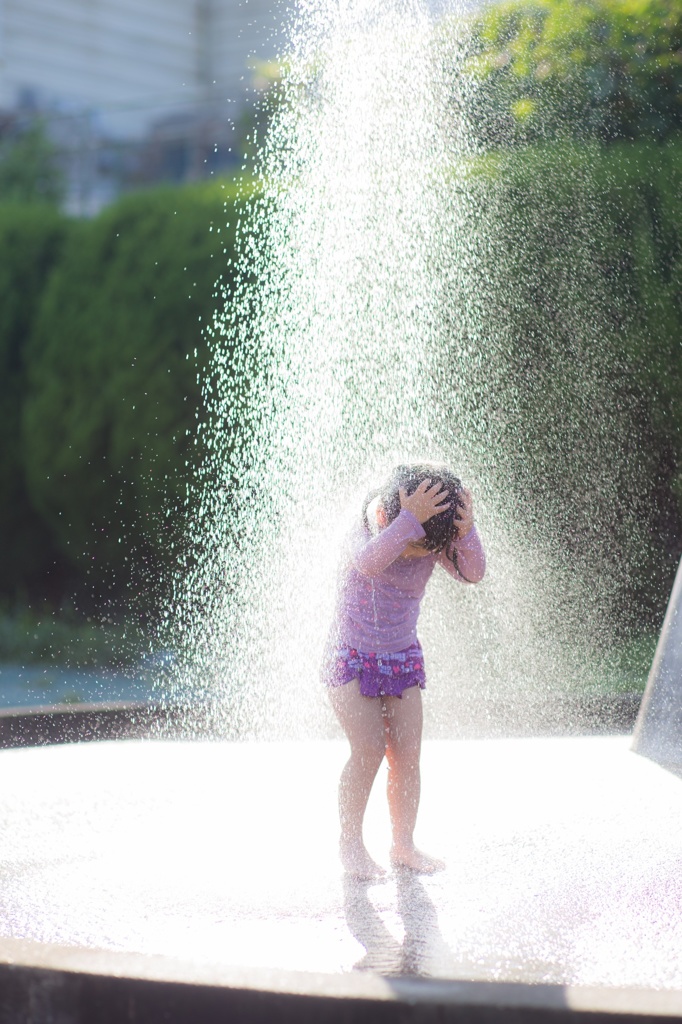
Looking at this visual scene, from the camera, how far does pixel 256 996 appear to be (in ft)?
5.38

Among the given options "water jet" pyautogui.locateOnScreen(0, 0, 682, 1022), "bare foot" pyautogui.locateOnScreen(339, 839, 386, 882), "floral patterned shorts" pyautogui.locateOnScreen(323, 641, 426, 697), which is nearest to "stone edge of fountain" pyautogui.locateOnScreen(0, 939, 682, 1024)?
"water jet" pyautogui.locateOnScreen(0, 0, 682, 1022)

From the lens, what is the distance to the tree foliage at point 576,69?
253 inches

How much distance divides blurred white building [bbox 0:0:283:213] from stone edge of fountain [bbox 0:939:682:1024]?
9.25 m

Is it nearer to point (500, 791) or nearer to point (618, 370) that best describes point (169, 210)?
point (618, 370)

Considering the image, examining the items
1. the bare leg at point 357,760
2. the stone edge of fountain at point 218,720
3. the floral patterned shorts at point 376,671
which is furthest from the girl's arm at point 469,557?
the stone edge of fountain at point 218,720

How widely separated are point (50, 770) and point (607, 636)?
11.9 feet

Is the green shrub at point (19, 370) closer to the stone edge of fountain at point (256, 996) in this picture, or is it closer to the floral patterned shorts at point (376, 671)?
the floral patterned shorts at point (376, 671)

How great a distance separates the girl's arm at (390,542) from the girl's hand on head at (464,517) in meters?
0.09

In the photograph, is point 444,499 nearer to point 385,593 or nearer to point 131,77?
point 385,593

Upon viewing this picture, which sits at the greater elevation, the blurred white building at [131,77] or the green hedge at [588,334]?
the blurred white building at [131,77]

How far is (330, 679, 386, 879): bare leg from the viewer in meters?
2.71

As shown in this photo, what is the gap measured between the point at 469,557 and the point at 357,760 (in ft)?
1.64

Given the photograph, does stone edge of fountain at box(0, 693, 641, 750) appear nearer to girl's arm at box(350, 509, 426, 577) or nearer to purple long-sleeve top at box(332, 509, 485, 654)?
purple long-sleeve top at box(332, 509, 485, 654)

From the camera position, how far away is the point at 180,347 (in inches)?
308
